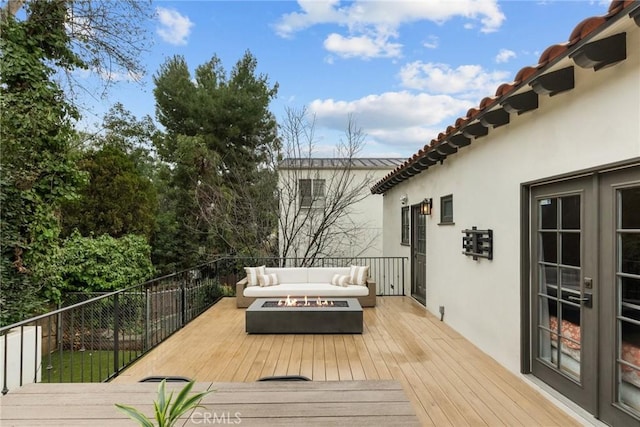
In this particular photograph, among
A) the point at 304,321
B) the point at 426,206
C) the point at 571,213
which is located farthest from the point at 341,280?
the point at 571,213

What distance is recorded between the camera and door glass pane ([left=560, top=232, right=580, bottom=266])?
2910 mm

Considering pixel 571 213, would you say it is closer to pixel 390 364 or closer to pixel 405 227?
pixel 390 364

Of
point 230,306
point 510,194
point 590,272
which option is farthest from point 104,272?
point 590,272

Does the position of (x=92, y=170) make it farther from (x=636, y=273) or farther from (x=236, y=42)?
(x=636, y=273)

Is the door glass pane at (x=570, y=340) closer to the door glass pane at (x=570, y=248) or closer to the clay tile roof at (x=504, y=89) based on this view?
the door glass pane at (x=570, y=248)

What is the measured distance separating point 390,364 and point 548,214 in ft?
7.07

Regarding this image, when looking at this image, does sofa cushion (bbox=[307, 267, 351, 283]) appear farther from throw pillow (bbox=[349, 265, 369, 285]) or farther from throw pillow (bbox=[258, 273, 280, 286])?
throw pillow (bbox=[258, 273, 280, 286])

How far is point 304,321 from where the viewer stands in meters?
5.24

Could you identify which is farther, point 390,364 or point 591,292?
point 390,364

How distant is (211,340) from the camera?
4.95 metres

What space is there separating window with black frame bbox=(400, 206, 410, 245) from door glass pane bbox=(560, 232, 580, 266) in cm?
536

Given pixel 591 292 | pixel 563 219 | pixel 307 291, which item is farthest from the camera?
pixel 307 291

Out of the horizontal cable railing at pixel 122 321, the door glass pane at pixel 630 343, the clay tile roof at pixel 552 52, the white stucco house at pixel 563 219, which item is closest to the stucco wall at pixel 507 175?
the white stucco house at pixel 563 219

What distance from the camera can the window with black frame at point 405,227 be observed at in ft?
28.1
